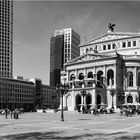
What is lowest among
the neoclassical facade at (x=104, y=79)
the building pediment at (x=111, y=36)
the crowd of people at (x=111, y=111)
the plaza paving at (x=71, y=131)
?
the crowd of people at (x=111, y=111)

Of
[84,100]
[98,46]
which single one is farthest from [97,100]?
[98,46]

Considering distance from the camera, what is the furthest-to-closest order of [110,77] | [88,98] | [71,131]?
1. [110,77]
2. [88,98]
3. [71,131]

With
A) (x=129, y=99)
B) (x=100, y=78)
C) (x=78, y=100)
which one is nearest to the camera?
(x=78, y=100)

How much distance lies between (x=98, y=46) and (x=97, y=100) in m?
29.2

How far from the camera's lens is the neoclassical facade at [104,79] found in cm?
10112

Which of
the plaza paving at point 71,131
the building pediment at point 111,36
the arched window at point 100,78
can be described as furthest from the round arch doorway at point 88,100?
the plaza paving at point 71,131

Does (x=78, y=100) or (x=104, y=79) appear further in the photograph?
(x=78, y=100)

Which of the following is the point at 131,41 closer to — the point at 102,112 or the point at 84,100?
the point at 84,100

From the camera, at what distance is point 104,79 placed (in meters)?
105

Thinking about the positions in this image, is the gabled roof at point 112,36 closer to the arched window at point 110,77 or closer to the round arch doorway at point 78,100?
the arched window at point 110,77

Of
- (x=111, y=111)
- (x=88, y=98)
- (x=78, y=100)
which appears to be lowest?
(x=111, y=111)

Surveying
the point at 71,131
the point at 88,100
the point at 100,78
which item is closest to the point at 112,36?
the point at 100,78

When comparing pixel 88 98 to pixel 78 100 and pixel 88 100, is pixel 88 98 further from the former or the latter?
pixel 78 100

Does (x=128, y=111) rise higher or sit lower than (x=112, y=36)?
lower
